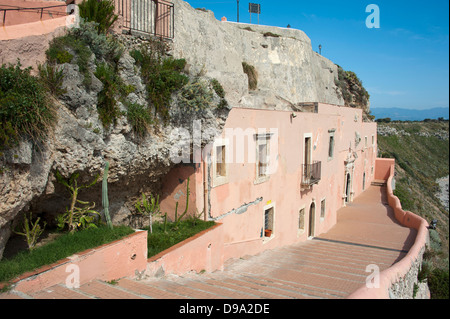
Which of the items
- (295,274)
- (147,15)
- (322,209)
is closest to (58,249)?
(295,274)

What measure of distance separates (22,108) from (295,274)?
7214 millimetres

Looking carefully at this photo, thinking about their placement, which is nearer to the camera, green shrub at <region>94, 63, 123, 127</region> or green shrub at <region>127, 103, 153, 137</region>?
green shrub at <region>94, 63, 123, 127</region>

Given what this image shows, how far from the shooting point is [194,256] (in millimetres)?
7656

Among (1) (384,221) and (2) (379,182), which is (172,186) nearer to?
(1) (384,221)

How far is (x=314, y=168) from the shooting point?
14617 millimetres

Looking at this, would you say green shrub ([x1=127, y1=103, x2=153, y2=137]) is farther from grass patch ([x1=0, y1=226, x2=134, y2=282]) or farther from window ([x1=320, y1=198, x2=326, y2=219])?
window ([x1=320, y1=198, x2=326, y2=219])

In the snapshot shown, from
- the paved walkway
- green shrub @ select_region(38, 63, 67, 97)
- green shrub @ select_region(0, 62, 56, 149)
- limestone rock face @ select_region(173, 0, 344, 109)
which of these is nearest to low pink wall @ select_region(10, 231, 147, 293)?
the paved walkway

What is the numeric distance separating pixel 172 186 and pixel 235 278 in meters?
2.96

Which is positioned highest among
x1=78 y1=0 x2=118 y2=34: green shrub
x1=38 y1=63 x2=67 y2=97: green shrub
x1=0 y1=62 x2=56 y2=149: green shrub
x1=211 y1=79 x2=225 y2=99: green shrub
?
x1=78 y1=0 x2=118 y2=34: green shrub

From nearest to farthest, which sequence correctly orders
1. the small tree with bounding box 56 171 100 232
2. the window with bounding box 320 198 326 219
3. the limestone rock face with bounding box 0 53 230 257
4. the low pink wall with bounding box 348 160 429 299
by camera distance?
the limestone rock face with bounding box 0 53 230 257 < the low pink wall with bounding box 348 160 429 299 < the small tree with bounding box 56 171 100 232 < the window with bounding box 320 198 326 219

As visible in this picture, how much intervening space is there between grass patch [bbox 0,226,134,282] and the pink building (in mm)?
3019

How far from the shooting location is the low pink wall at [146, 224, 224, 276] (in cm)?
665

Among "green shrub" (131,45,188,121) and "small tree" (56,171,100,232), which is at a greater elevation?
"green shrub" (131,45,188,121)
